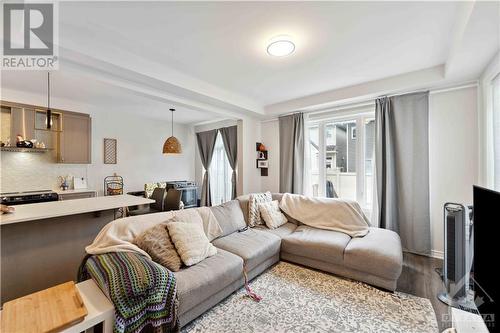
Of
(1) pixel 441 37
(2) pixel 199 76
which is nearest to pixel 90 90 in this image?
(2) pixel 199 76

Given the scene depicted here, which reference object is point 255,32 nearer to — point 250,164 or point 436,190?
point 250,164

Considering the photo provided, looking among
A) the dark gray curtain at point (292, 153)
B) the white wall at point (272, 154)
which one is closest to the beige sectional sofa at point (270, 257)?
the dark gray curtain at point (292, 153)

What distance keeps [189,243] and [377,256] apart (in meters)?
1.97

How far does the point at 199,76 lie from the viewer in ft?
9.73

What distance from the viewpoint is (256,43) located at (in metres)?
2.16

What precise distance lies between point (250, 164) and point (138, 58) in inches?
110

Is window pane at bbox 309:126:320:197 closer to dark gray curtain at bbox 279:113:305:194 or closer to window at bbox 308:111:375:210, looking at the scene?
window at bbox 308:111:375:210

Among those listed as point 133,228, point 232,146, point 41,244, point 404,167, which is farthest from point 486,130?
point 41,244

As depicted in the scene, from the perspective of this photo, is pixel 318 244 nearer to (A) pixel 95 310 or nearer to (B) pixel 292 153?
(B) pixel 292 153

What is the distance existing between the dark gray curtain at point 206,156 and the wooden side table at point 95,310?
445cm

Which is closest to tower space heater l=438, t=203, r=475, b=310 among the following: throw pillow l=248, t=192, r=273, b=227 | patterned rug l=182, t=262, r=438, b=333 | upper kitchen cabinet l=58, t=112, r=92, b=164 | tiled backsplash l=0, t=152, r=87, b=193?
patterned rug l=182, t=262, r=438, b=333

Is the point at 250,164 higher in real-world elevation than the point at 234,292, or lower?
higher

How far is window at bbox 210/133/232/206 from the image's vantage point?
577cm

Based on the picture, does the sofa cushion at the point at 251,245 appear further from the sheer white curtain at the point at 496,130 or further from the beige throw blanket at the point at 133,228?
the sheer white curtain at the point at 496,130
